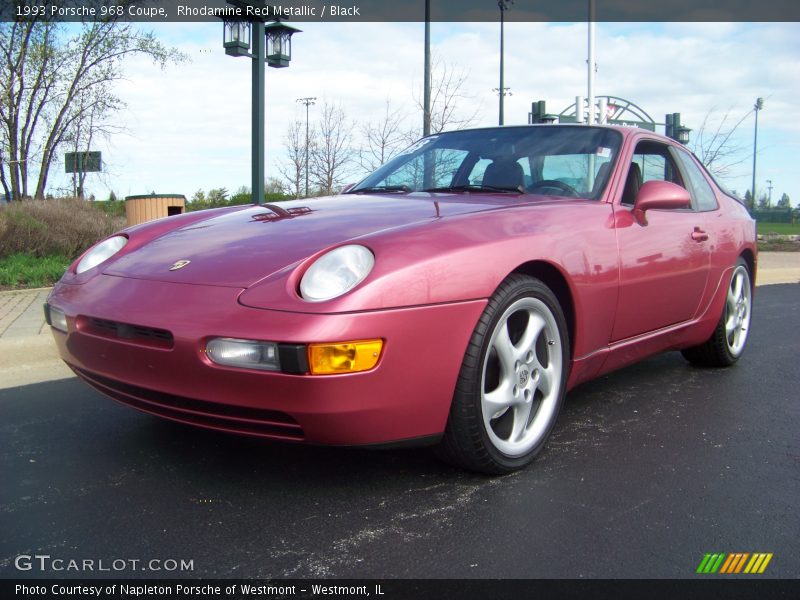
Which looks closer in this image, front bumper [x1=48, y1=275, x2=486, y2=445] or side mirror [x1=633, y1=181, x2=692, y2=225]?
front bumper [x1=48, y1=275, x2=486, y2=445]

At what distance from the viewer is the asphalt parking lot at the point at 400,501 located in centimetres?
210

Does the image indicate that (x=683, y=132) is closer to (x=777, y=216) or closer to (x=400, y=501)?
(x=400, y=501)

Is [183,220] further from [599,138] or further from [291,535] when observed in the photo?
[599,138]

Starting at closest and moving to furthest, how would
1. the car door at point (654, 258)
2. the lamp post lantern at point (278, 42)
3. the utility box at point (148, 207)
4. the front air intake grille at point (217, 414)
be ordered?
the front air intake grille at point (217, 414) → the car door at point (654, 258) → the lamp post lantern at point (278, 42) → the utility box at point (148, 207)

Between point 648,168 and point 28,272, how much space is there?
22.3 feet

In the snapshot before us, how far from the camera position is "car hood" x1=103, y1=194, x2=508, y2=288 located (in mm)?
2521

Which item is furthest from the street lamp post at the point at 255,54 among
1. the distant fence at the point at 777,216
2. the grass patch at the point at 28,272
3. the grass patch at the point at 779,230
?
the distant fence at the point at 777,216

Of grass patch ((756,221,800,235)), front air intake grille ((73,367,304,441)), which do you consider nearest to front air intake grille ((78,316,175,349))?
front air intake grille ((73,367,304,441))

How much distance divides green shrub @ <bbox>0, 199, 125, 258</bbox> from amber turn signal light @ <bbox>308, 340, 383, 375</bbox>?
839 centimetres

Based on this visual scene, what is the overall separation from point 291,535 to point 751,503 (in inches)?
60.6

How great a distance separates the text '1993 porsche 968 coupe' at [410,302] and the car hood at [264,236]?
12mm

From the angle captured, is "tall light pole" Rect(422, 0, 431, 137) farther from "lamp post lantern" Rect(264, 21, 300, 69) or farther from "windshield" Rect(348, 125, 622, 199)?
"windshield" Rect(348, 125, 622, 199)

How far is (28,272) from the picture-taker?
816 cm

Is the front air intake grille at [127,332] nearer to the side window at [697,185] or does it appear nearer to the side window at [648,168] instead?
the side window at [648,168]
